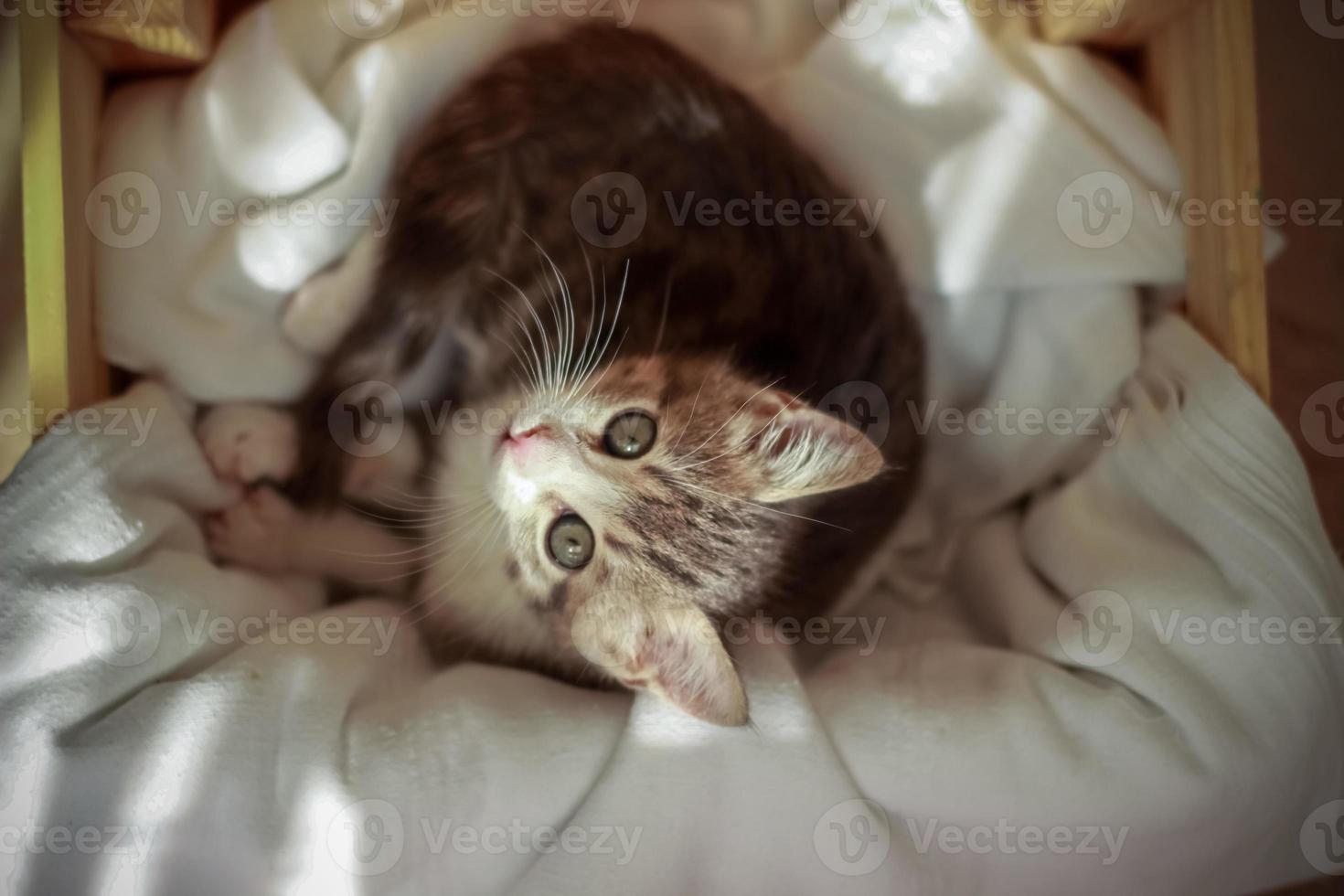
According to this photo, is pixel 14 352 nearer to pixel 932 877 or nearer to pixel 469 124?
pixel 469 124

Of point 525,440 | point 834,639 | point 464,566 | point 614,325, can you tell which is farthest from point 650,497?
point 834,639

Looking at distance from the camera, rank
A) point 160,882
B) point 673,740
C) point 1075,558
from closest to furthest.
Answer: point 160,882, point 673,740, point 1075,558

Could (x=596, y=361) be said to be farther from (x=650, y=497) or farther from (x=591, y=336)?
(x=650, y=497)

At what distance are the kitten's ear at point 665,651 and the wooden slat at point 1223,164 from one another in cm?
124

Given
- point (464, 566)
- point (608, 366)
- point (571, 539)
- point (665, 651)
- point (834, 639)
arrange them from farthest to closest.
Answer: point (834, 639)
point (464, 566)
point (608, 366)
point (571, 539)
point (665, 651)

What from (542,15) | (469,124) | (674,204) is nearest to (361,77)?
(469,124)

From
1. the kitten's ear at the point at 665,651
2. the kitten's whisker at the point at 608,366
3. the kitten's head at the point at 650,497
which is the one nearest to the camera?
the kitten's ear at the point at 665,651

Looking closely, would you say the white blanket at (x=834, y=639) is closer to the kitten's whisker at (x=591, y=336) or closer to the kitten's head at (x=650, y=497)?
the kitten's head at (x=650, y=497)

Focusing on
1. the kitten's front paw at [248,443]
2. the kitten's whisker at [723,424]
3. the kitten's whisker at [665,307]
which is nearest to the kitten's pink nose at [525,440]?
the kitten's whisker at [723,424]

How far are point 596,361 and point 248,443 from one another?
726 millimetres

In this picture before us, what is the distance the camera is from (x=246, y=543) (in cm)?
172

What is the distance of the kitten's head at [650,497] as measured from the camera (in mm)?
1392

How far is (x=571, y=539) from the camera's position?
1.46 metres

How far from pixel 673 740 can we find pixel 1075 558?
36.0 inches
